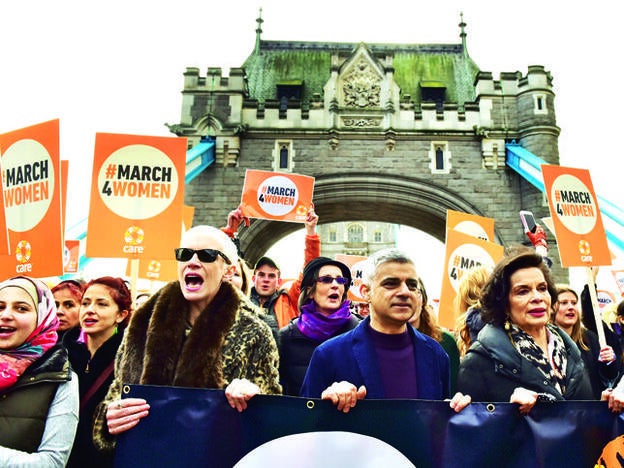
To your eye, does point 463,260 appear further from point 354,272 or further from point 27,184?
point 27,184

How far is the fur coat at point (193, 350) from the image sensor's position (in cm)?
171

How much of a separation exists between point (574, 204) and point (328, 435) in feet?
13.5

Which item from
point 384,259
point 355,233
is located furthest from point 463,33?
point 355,233

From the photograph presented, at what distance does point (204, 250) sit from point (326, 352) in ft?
1.96

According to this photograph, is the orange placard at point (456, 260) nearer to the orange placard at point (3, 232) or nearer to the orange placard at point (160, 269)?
the orange placard at point (160, 269)

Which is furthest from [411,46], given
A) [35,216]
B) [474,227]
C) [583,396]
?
[583,396]

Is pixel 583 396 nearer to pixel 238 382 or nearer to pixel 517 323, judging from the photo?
pixel 517 323

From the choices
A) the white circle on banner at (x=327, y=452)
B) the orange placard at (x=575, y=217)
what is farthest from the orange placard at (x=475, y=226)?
the white circle on banner at (x=327, y=452)

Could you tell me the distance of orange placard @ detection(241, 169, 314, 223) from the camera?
6.36 m

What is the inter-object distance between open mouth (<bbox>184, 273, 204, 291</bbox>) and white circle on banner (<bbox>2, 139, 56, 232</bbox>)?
7.65 feet

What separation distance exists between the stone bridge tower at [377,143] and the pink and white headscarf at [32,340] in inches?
460

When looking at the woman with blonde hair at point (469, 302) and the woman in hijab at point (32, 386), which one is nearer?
the woman in hijab at point (32, 386)

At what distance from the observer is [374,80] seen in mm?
15094

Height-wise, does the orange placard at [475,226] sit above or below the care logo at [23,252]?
above
